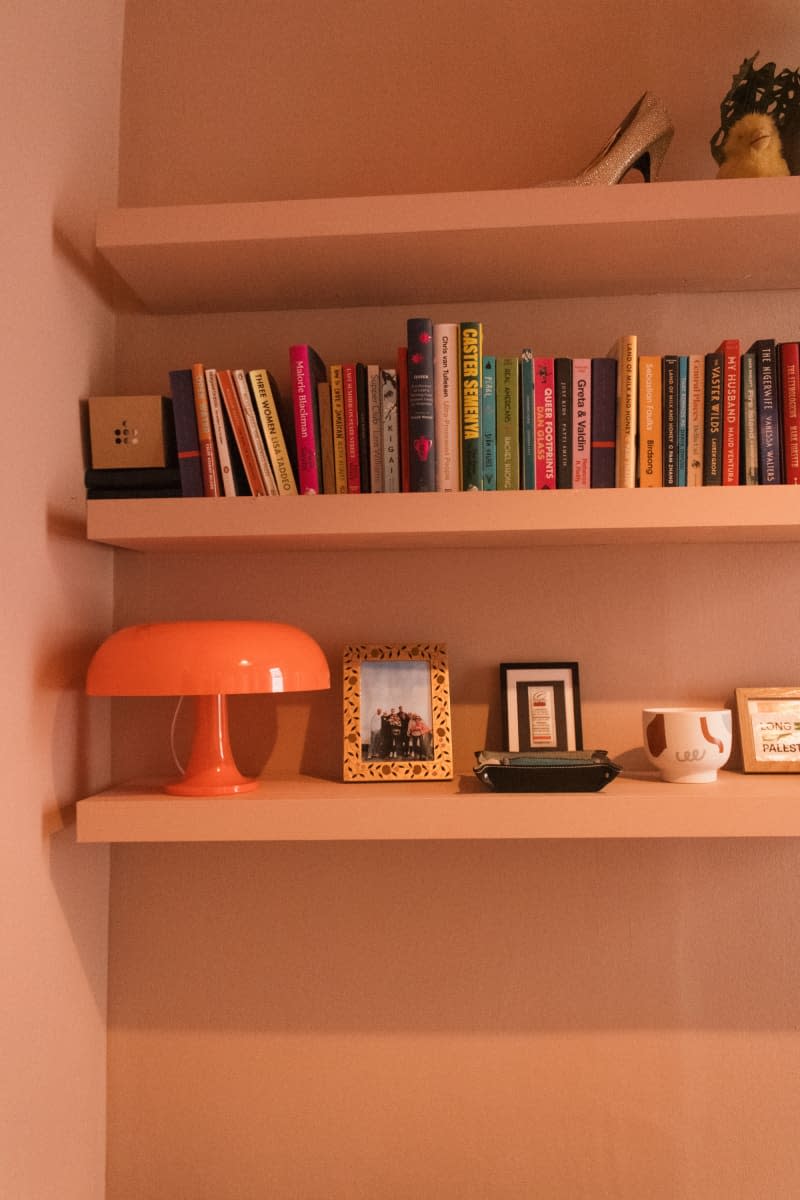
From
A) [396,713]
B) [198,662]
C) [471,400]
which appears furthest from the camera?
[396,713]

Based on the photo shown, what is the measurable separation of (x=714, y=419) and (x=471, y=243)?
1.41 ft

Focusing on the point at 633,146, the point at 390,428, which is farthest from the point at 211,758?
the point at 633,146

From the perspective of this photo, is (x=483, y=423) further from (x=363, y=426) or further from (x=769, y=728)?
(x=769, y=728)

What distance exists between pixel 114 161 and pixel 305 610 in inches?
32.5

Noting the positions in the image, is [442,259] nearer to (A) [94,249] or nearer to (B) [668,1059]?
(A) [94,249]

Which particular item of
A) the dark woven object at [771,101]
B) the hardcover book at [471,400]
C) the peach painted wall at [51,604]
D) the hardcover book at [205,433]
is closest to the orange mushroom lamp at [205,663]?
the peach painted wall at [51,604]

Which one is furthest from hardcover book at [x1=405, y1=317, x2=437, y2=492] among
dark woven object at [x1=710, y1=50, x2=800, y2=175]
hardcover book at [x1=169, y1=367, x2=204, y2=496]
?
dark woven object at [x1=710, y1=50, x2=800, y2=175]

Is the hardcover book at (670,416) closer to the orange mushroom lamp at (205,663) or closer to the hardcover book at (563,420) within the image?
the hardcover book at (563,420)

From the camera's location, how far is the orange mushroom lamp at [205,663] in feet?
3.90

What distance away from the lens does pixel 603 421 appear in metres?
1.32

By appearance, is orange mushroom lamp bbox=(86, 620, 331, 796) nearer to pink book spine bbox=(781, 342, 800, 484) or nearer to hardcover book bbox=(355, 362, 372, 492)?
hardcover book bbox=(355, 362, 372, 492)

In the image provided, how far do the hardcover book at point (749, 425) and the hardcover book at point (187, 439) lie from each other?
0.79m

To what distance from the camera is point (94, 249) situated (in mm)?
1419

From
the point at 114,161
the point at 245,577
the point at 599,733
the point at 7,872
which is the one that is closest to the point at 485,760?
the point at 599,733
